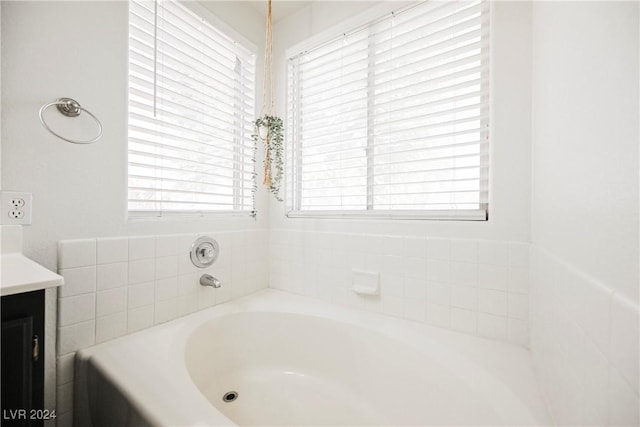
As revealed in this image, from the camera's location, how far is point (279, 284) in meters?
1.84

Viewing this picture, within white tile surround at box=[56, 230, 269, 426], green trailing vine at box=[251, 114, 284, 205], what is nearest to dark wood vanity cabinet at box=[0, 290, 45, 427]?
white tile surround at box=[56, 230, 269, 426]

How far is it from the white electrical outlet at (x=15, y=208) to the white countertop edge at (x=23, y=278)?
0.50 feet

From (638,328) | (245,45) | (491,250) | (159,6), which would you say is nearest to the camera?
(638,328)

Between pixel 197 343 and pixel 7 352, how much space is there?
0.77 metres

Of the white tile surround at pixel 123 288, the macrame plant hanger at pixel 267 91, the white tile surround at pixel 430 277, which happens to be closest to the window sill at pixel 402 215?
the white tile surround at pixel 430 277

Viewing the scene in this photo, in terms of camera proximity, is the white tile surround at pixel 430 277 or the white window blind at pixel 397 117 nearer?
the white tile surround at pixel 430 277

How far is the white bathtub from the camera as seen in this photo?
0.79 meters

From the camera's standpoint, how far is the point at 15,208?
89 centimetres

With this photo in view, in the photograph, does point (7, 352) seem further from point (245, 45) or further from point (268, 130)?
point (245, 45)

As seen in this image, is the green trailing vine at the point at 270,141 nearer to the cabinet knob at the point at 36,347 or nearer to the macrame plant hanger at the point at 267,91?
the macrame plant hanger at the point at 267,91

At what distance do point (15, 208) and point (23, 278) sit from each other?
473 millimetres

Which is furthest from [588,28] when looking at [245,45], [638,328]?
[245,45]

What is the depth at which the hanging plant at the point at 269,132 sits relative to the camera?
5.20 ft

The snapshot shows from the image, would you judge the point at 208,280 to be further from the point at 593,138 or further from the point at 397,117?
the point at 593,138
